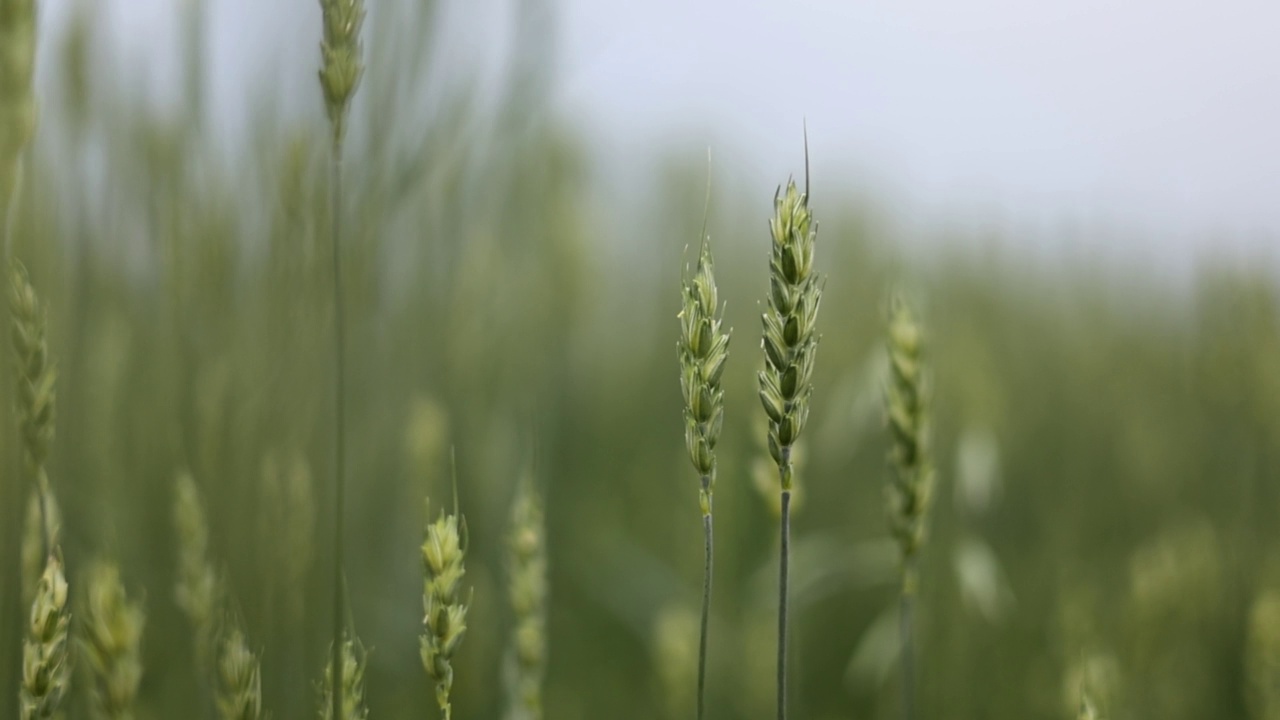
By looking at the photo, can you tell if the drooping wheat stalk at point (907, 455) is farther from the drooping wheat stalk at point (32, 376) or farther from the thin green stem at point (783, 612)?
the drooping wheat stalk at point (32, 376)

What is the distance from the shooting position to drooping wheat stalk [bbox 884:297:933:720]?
855 mm

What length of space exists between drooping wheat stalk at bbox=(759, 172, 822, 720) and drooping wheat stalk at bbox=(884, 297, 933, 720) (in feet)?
0.79

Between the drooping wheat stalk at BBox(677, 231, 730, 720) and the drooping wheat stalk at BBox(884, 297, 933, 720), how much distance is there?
28cm

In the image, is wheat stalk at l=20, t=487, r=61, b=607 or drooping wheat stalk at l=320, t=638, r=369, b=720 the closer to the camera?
drooping wheat stalk at l=320, t=638, r=369, b=720

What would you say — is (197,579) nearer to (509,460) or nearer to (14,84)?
(14,84)

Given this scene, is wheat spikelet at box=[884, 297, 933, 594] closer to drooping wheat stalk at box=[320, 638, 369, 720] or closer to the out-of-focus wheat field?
the out-of-focus wheat field

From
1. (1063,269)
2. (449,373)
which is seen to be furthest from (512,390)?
(1063,269)

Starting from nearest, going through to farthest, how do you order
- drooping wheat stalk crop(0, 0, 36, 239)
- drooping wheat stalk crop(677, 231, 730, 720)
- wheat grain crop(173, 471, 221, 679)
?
drooping wheat stalk crop(677, 231, 730, 720)
drooping wheat stalk crop(0, 0, 36, 239)
wheat grain crop(173, 471, 221, 679)

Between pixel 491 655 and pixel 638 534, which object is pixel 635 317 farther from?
pixel 491 655

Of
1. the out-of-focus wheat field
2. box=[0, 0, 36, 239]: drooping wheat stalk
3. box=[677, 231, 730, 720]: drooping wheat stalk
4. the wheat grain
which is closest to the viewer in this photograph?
box=[677, 231, 730, 720]: drooping wheat stalk

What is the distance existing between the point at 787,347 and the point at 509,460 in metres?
1.30

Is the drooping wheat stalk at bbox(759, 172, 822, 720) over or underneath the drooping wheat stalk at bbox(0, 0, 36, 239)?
underneath

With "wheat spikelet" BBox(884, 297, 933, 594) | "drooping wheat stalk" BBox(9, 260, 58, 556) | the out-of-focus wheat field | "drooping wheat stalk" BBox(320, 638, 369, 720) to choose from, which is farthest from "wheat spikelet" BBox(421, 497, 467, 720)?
"wheat spikelet" BBox(884, 297, 933, 594)

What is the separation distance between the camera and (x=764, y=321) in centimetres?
66
